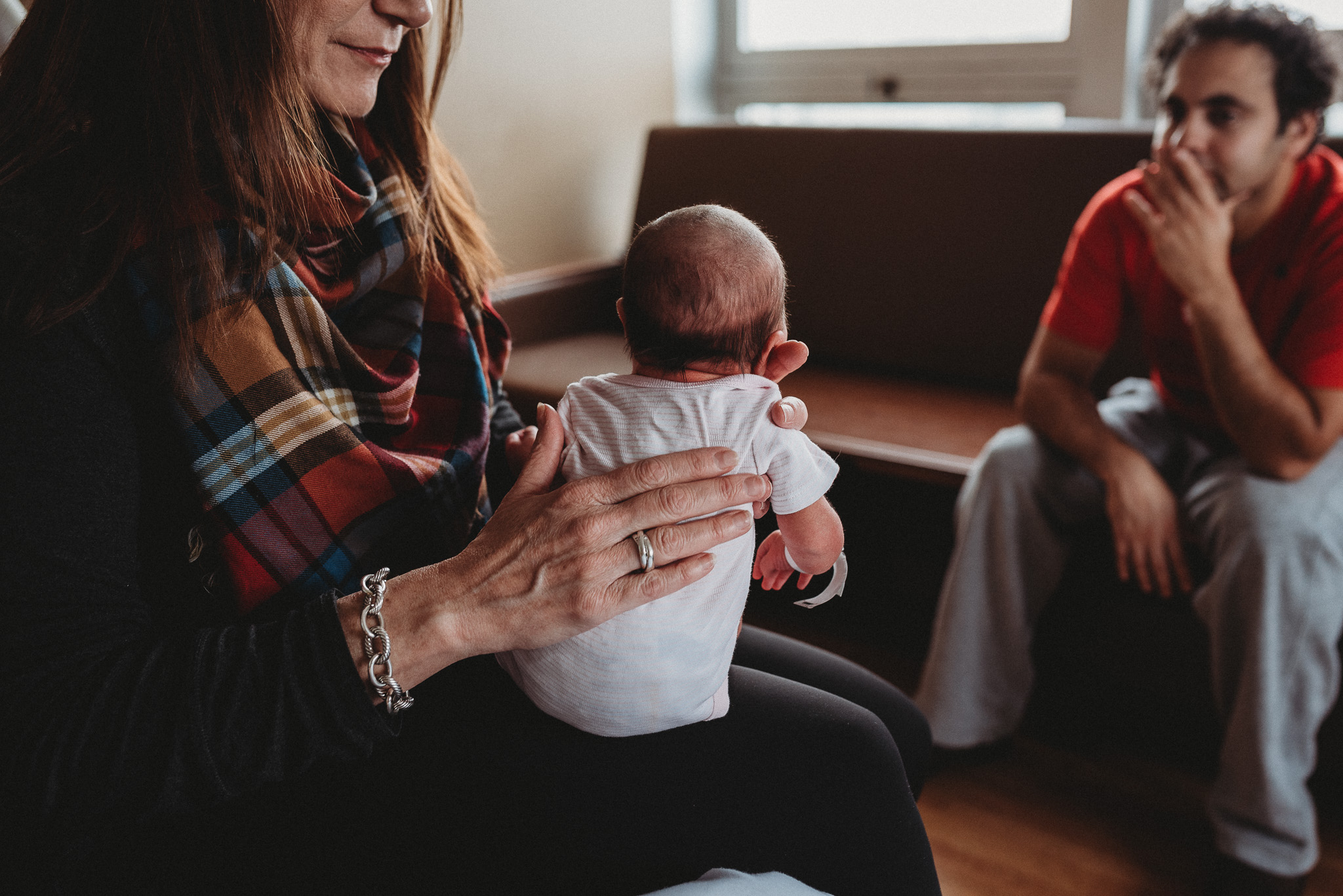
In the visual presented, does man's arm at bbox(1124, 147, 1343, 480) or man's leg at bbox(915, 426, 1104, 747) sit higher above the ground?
man's arm at bbox(1124, 147, 1343, 480)

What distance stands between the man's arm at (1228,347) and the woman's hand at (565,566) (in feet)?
3.39

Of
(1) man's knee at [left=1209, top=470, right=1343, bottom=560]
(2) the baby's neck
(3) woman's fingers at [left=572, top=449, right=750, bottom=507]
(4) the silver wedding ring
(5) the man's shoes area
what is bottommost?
Answer: (5) the man's shoes area

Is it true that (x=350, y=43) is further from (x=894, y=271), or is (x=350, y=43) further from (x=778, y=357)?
(x=894, y=271)

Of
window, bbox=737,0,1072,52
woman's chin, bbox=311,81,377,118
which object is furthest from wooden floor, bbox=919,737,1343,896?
window, bbox=737,0,1072,52

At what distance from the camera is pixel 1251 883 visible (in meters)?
1.33

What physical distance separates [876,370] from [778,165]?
61 cm

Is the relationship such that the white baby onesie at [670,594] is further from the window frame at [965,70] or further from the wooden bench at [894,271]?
the window frame at [965,70]

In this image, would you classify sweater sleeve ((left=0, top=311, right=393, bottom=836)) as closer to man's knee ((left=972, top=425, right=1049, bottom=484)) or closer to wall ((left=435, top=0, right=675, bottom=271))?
man's knee ((left=972, top=425, right=1049, bottom=484))

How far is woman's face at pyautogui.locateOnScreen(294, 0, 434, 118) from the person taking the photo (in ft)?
2.57

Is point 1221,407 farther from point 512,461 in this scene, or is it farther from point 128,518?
point 128,518

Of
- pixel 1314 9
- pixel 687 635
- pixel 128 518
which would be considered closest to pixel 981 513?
pixel 687 635

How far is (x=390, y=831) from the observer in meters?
0.76

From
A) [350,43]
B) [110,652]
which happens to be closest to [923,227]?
[350,43]

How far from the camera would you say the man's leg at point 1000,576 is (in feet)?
5.21
